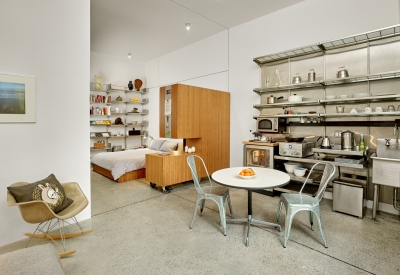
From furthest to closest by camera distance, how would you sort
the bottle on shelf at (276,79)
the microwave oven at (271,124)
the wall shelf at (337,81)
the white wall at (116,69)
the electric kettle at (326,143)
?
1. the white wall at (116,69)
2. the bottle on shelf at (276,79)
3. the microwave oven at (271,124)
4. the electric kettle at (326,143)
5. the wall shelf at (337,81)

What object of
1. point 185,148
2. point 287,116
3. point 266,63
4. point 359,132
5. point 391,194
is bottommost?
point 391,194

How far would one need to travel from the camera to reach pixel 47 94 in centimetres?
277

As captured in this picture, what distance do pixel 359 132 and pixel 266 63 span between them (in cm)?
220

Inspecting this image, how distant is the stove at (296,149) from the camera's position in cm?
370

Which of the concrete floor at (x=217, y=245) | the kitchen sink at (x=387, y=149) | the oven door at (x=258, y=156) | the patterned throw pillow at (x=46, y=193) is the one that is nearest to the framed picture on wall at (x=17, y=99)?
the patterned throw pillow at (x=46, y=193)

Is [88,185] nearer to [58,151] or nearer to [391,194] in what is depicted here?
[58,151]

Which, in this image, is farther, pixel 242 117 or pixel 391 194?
pixel 242 117

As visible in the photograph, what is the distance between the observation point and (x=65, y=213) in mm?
2336

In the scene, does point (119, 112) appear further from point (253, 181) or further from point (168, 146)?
point (253, 181)

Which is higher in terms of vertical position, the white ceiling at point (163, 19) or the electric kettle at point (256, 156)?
the white ceiling at point (163, 19)

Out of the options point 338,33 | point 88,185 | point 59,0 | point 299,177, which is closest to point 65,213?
point 88,185

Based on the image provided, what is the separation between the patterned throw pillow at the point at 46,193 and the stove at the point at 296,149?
3345 mm

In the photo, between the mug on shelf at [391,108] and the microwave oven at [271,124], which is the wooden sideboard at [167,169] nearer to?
the microwave oven at [271,124]

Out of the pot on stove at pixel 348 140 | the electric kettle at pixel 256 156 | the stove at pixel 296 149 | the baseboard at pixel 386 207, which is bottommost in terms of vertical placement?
the baseboard at pixel 386 207
